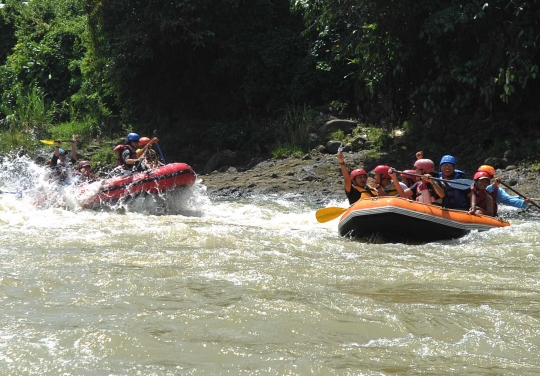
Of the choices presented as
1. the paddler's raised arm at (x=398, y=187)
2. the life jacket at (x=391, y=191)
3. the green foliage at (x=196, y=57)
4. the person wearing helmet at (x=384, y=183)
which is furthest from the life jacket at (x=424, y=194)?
the green foliage at (x=196, y=57)

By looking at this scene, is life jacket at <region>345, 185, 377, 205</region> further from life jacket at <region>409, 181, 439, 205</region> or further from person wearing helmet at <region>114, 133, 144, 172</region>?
person wearing helmet at <region>114, 133, 144, 172</region>

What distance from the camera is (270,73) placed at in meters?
18.1

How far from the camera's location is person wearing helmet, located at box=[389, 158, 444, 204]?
8.92m


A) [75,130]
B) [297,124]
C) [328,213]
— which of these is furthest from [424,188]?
[75,130]

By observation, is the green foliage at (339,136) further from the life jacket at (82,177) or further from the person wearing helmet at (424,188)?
the person wearing helmet at (424,188)

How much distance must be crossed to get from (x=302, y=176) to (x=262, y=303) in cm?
905

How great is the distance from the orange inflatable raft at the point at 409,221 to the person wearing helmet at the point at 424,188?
34cm

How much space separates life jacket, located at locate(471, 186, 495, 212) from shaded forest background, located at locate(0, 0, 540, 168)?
3824 mm

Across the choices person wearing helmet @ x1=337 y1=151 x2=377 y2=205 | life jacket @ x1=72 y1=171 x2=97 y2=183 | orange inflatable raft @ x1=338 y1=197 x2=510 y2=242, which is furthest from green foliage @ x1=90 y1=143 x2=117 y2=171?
orange inflatable raft @ x1=338 y1=197 x2=510 y2=242

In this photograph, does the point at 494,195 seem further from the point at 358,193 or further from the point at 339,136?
the point at 339,136

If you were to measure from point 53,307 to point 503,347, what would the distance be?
3.02m

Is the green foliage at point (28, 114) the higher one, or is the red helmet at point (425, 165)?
the green foliage at point (28, 114)

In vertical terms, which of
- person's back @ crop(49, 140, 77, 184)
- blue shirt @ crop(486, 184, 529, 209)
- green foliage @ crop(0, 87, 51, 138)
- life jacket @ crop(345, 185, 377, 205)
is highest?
green foliage @ crop(0, 87, 51, 138)

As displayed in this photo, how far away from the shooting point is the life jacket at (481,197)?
356 inches
